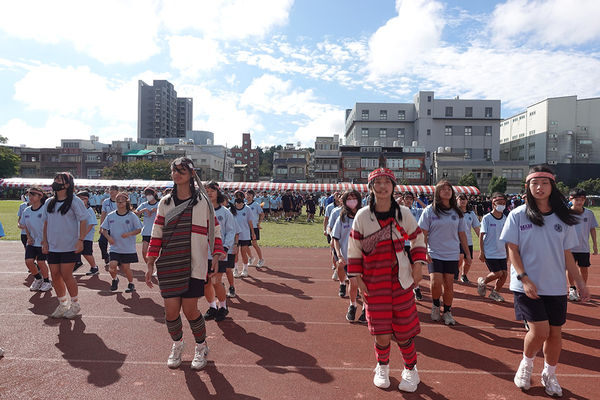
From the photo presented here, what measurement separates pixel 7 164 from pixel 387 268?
7630 centimetres

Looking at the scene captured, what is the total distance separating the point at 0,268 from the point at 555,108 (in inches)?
3448

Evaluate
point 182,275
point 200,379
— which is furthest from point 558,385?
point 182,275

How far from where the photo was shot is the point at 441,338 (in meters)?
4.85

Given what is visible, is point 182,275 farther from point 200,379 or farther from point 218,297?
point 218,297

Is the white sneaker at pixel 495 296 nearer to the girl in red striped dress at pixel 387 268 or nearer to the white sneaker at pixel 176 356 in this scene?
the girl in red striped dress at pixel 387 268

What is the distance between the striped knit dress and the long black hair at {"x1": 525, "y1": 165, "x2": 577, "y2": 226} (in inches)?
39.2

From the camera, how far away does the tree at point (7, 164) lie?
202ft

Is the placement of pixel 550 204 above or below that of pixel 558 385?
above

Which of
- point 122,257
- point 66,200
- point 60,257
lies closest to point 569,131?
point 122,257

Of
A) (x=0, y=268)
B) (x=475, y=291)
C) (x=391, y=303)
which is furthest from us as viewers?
(x=0, y=268)

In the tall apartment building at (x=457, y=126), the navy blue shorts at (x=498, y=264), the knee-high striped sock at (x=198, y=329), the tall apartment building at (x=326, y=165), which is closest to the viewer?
the knee-high striped sock at (x=198, y=329)

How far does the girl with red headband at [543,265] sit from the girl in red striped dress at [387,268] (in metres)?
0.89

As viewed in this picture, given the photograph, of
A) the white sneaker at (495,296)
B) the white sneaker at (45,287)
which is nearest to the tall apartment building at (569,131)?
the white sneaker at (495,296)

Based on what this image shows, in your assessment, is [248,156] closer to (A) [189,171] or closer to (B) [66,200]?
(B) [66,200]
